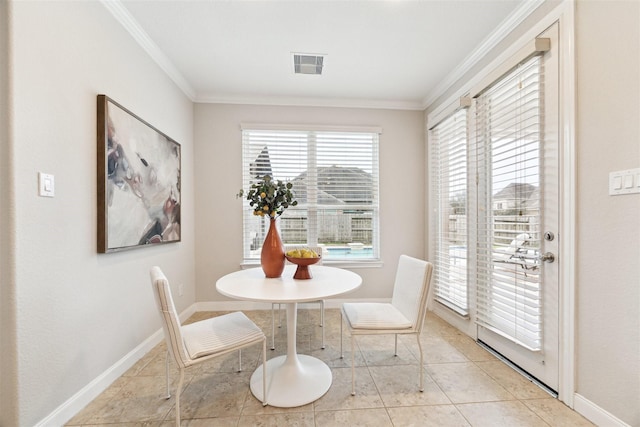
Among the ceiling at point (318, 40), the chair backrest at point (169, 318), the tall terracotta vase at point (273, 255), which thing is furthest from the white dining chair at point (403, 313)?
the ceiling at point (318, 40)

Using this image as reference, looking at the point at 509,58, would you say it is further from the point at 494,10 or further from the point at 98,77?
the point at 98,77

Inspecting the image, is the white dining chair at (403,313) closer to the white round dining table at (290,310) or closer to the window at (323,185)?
the white round dining table at (290,310)

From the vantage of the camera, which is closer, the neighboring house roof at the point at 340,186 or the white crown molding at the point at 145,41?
the white crown molding at the point at 145,41

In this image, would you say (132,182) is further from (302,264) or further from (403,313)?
(403,313)

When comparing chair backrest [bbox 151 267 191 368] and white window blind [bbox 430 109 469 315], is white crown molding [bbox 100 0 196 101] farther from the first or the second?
white window blind [bbox 430 109 469 315]

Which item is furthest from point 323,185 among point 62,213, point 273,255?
point 62,213

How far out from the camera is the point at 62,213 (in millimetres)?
1417

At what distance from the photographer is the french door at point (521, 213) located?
1621 mm

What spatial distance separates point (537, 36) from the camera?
5.66 feet

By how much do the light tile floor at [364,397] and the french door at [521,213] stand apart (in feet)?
0.83

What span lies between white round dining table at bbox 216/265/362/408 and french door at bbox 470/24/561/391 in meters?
1.13

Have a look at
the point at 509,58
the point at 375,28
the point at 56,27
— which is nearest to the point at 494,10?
the point at 509,58

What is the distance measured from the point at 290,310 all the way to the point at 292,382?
1.45ft

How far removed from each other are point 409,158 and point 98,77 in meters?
2.99
